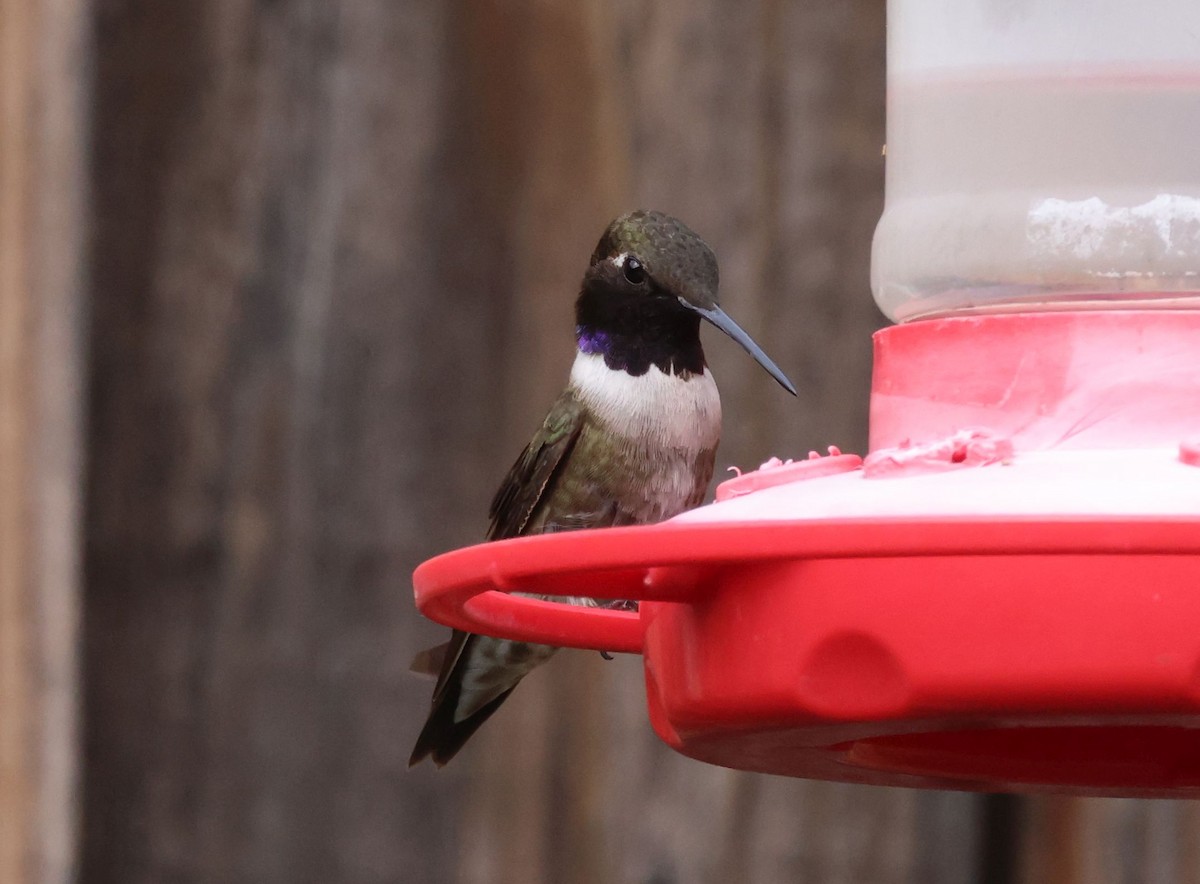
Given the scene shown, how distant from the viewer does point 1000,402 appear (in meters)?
2.04

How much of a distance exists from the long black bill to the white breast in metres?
0.28

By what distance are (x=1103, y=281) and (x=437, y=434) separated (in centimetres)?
123

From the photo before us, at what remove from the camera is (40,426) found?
3.04 metres

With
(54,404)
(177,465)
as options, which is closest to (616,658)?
A: (177,465)

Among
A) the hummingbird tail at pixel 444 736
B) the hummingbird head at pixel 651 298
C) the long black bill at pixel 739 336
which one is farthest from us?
the hummingbird head at pixel 651 298

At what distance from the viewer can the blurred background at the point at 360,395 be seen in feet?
10.0

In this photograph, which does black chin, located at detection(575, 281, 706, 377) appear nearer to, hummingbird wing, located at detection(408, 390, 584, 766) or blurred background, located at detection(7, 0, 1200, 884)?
hummingbird wing, located at detection(408, 390, 584, 766)

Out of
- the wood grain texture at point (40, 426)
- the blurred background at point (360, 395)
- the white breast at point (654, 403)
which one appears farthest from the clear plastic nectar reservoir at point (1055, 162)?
the wood grain texture at point (40, 426)

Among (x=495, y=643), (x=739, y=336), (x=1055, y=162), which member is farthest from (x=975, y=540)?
(x=495, y=643)

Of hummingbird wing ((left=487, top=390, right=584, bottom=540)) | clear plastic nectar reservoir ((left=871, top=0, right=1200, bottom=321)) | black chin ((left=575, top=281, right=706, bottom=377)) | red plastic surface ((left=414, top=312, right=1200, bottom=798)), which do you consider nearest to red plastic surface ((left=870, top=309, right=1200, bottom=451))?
red plastic surface ((left=414, top=312, right=1200, bottom=798))

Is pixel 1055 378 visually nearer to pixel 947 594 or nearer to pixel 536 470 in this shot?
pixel 947 594

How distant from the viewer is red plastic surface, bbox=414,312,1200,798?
1660mm

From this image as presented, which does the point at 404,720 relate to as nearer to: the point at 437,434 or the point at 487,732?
the point at 487,732

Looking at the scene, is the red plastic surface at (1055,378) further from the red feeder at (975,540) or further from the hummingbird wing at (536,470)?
the hummingbird wing at (536,470)
